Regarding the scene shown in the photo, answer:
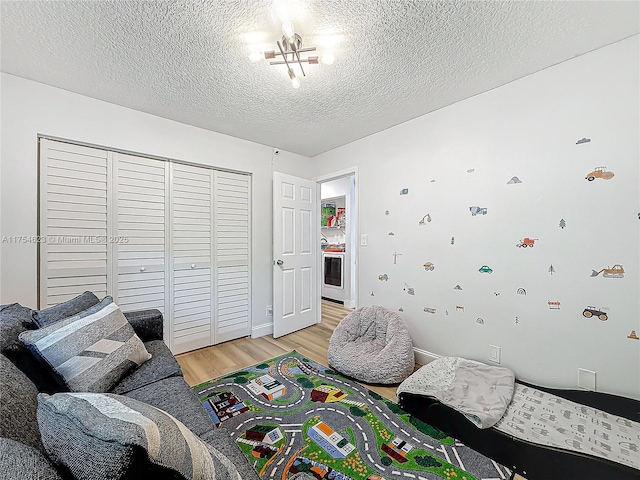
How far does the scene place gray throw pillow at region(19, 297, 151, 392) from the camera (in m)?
1.25

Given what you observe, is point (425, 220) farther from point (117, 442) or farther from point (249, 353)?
point (117, 442)

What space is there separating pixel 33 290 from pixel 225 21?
7.79 feet

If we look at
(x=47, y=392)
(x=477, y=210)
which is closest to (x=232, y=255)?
(x=47, y=392)

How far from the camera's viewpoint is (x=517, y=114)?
2045 mm

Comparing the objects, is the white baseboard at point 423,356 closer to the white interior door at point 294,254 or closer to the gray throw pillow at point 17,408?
the white interior door at point 294,254

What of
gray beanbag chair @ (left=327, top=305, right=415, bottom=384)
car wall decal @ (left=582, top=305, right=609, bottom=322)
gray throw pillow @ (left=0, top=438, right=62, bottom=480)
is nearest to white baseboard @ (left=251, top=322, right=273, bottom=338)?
gray beanbag chair @ (left=327, top=305, right=415, bottom=384)

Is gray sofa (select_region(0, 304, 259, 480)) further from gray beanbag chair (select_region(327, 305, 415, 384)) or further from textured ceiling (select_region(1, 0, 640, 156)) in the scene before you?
textured ceiling (select_region(1, 0, 640, 156))

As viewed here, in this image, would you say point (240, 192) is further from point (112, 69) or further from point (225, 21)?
point (225, 21)

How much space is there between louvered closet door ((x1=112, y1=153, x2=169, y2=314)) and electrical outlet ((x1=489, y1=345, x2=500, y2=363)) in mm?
2981

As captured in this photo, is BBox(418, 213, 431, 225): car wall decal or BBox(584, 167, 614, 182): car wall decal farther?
BBox(418, 213, 431, 225): car wall decal

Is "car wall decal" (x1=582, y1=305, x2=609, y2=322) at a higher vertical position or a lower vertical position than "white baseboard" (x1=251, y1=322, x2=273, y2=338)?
higher

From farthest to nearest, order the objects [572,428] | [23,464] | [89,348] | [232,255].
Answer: [232,255] → [572,428] → [89,348] → [23,464]

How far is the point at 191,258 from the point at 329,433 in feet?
7.00

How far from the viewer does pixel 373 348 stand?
2539mm
